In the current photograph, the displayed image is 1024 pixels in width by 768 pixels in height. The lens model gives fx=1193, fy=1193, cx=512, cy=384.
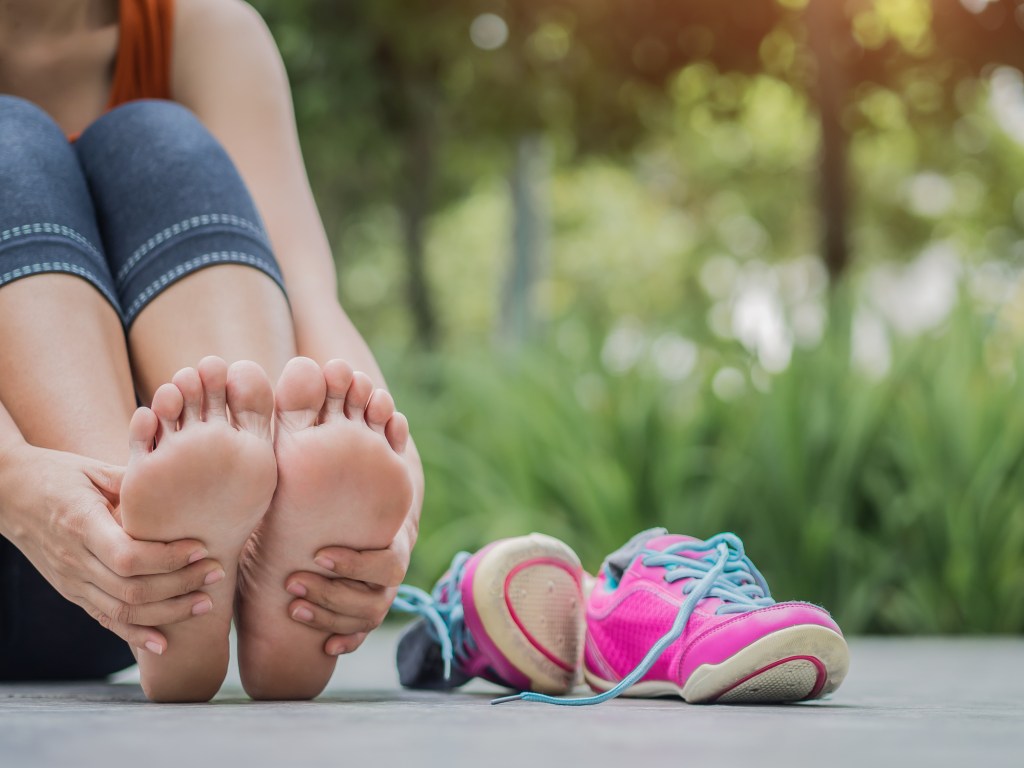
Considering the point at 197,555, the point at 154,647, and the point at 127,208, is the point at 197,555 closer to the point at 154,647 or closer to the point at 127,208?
the point at 154,647

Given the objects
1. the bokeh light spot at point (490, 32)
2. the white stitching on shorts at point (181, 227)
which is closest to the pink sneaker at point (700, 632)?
the white stitching on shorts at point (181, 227)

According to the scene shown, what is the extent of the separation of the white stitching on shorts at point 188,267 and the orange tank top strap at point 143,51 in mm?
383

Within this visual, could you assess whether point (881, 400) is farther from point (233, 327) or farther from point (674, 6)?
point (674, 6)

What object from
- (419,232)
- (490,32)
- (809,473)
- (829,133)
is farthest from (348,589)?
(419,232)

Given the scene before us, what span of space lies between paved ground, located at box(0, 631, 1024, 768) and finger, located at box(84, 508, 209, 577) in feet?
0.31

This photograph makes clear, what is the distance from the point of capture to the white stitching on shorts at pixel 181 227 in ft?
3.38

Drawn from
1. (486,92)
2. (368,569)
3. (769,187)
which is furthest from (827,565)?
(769,187)

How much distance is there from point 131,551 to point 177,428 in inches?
3.5

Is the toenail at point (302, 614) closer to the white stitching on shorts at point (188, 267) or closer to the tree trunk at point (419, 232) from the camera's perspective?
the white stitching on shorts at point (188, 267)

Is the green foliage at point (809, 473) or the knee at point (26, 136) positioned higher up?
the knee at point (26, 136)

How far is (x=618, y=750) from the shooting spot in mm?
603

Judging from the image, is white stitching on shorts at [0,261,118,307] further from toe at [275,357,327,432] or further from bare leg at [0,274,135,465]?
toe at [275,357,327,432]

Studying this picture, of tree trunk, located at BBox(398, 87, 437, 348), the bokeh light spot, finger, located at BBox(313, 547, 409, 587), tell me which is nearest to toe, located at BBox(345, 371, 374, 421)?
finger, located at BBox(313, 547, 409, 587)

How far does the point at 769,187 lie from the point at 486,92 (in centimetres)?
828
